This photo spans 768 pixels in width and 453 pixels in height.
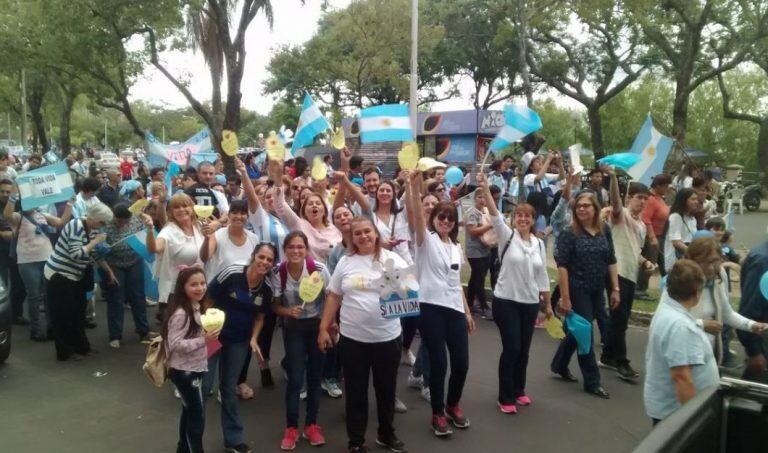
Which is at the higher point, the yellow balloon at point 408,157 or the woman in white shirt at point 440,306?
the yellow balloon at point 408,157

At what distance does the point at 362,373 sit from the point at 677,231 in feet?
13.1

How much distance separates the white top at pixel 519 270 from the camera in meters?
4.87

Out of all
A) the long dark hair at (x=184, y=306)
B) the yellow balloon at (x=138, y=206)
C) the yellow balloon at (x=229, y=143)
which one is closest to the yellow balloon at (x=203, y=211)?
the yellow balloon at (x=229, y=143)

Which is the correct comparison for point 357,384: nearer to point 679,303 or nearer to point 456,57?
point 679,303

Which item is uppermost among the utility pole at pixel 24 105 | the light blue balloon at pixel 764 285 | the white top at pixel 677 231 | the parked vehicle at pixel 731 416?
the utility pole at pixel 24 105

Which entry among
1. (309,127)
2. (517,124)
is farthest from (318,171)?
(517,124)

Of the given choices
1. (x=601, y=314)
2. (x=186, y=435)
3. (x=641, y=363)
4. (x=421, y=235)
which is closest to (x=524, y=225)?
(x=421, y=235)

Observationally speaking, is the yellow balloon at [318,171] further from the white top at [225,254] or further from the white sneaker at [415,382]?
the white sneaker at [415,382]

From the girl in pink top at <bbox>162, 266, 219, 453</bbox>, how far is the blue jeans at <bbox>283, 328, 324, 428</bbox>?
2.17ft

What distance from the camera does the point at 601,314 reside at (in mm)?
5652

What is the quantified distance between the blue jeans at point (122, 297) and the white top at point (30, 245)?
808 mm

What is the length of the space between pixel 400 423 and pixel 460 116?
A: 2539cm

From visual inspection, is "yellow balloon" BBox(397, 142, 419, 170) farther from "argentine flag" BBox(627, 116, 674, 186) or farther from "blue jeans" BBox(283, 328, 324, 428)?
"argentine flag" BBox(627, 116, 674, 186)

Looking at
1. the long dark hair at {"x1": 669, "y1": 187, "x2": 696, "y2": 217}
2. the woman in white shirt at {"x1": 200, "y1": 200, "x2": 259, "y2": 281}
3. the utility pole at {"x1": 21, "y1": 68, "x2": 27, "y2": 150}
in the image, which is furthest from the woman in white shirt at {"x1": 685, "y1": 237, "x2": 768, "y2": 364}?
the utility pole at {"x1": 21, "y1": 68, "x2": 27, "y2": 150}
